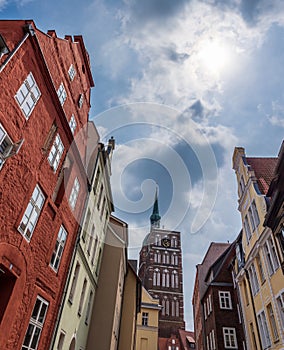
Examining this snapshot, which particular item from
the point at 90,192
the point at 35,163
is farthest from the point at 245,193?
the point at 35,163

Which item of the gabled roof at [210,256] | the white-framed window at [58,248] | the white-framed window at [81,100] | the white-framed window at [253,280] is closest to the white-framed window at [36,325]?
the white-framed window at [58,248]

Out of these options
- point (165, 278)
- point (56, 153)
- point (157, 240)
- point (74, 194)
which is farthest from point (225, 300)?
point (157, 240)

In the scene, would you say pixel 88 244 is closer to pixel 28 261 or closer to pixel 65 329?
pixel 65 329

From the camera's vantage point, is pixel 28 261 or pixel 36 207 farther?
pixel 36 207

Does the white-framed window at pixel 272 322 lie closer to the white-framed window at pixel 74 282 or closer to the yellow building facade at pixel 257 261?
the yellow building facade at pixel 257 261

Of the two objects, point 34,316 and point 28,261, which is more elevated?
point 28,261

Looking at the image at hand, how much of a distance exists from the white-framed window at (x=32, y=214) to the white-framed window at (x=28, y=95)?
2931mm

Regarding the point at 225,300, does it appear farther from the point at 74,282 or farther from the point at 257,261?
the point at 74,282

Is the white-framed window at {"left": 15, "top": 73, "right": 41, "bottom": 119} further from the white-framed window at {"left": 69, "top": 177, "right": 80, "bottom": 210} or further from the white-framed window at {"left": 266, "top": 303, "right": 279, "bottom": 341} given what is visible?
the white-framed window at {"left": 266, "top": 303, "right": 279, "bottom": 341}

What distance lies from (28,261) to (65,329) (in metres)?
5.24

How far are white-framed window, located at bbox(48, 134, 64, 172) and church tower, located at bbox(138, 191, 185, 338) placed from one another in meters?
66.5

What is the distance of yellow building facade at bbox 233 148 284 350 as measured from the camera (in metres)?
14.6

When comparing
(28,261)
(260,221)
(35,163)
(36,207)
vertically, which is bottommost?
(28,261)

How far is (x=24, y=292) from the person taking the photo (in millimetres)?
9352
